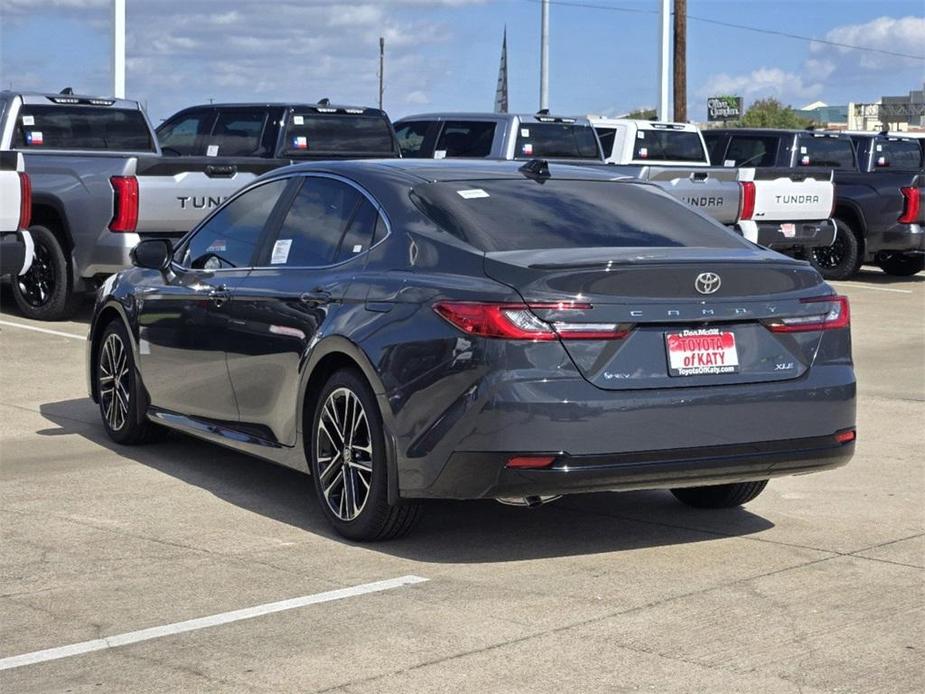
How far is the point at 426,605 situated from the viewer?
577 centimetres

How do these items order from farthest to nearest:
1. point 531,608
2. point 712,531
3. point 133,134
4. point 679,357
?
point 133,134 → point 712,531 → point 679,357 → point 531,608

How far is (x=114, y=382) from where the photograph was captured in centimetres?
910

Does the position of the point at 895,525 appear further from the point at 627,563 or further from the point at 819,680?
the point at 819,680

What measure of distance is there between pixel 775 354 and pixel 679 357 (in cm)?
46

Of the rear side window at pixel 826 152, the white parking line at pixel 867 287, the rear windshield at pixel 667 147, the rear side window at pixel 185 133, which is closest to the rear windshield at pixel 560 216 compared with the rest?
the rear side window at pixel 185 133

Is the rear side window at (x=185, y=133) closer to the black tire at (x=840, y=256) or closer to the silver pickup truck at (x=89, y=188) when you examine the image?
the silver pickup truck at (x=89, y=188)

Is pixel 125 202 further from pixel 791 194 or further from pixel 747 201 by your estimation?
pixel 791 194

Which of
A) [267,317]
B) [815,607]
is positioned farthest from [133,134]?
[815,607]

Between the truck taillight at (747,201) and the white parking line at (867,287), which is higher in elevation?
the truck taillight at (747,201)

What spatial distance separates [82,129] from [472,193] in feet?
32.1

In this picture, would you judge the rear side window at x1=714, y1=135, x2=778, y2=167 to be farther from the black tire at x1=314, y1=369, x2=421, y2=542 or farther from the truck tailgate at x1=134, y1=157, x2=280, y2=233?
the black tire at x1=314, y1=369, x2=421, y2=542

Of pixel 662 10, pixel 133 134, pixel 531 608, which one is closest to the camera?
pixel 531 608

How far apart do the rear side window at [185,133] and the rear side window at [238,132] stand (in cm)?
21

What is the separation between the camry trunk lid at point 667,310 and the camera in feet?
20.0
